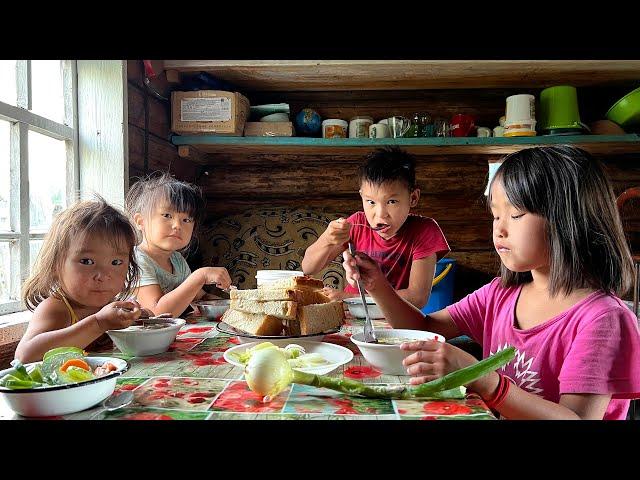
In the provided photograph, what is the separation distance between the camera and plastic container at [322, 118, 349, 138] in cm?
298

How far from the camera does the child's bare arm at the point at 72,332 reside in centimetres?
98

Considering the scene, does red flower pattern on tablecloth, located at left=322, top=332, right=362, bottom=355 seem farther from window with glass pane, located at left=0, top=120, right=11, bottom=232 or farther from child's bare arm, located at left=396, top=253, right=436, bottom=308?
window with glass pane, located at left=0, top=120, right=11, bottom=232

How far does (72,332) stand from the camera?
0.98m

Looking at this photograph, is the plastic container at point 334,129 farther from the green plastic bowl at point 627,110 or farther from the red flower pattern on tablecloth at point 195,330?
the red flower pattern on tablecloth at point 195,330

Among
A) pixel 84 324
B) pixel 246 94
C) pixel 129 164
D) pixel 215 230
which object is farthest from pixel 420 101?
pixel 84 324

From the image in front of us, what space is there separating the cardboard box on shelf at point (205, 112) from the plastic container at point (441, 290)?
1.45m

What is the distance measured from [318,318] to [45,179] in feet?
4.58

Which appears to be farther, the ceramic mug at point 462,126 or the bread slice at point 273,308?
the ceramic mug at point 462,126

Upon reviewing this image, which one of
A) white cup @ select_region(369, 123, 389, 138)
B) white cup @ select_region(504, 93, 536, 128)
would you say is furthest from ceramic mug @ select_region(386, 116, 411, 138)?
white cup @ select_region(504, 93, 536, 128)

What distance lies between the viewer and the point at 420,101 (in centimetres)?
329

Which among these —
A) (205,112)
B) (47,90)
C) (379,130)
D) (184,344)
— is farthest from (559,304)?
(205,112)

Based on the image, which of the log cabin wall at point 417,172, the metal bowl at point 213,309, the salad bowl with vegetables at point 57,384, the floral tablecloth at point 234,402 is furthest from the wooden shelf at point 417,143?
the salad bowl with vegetables at point 57,384

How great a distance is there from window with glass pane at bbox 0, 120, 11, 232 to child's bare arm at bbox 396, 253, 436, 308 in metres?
1.45
